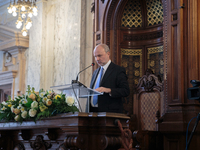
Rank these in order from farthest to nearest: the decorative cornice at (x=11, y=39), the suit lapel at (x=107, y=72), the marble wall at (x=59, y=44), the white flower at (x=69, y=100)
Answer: the decorative cornice at (x=11, y=39) < the marble wall at (x=59, y=44) < the suit lapel at (x=107, y=72) < the white flower at (x=69, y=100)

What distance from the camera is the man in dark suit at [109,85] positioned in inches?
127

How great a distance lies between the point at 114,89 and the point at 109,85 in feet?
0.75

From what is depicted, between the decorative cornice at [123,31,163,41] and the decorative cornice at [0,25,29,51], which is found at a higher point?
the decorative cornice at [0,25,29,51]

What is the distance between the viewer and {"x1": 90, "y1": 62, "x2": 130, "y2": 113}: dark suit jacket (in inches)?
127

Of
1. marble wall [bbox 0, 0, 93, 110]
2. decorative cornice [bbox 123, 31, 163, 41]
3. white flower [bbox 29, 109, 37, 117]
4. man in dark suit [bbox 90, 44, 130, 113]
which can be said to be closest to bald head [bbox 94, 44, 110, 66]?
man in dark suit [bbox 90, 44, 130, 113]

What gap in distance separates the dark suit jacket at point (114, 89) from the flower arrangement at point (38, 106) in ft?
1.30

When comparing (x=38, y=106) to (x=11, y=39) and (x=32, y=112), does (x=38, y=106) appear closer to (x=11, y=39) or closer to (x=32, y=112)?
(x=32, y=112)

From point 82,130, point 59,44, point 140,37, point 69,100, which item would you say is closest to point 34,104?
point 69,100

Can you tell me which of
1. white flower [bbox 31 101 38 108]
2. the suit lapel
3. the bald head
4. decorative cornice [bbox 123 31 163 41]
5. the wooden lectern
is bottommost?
the wooden lectern

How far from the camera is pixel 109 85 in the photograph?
3410 millimetres

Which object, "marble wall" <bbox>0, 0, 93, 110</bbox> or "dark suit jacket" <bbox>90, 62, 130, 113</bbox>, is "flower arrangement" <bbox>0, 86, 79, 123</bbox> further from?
"marble wall" <bbox>0, 0, 93, 110</bbox>


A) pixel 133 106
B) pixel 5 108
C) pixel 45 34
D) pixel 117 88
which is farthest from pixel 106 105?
pixel 45 34

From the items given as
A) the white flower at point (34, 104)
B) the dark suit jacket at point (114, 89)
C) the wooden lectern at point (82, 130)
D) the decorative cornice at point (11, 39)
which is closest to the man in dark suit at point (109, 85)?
the dark suit jacket at point (114, 89)

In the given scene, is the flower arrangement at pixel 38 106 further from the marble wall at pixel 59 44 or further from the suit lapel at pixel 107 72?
the marble wall at pixel 59 44
